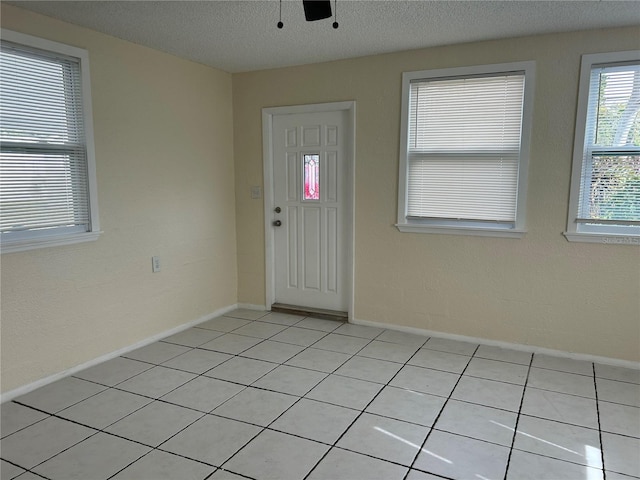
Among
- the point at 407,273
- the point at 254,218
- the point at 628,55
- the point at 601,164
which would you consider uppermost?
the point at 628,55

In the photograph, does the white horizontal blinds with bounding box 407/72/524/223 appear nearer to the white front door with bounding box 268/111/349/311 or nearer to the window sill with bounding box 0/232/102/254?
the white front door with bounding box 268/111/349/311

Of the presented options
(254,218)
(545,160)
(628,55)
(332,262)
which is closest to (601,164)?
(545,160)

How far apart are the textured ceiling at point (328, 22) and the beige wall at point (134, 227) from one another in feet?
0.91

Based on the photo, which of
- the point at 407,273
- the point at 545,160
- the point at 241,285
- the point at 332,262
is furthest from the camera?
the point at 241,285

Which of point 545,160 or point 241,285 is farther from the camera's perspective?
point 241,285

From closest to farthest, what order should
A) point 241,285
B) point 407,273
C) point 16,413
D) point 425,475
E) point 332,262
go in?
1. point 425,475
2. point 16,413
3. point 407,273
4. point 332,262
5. point 241,285

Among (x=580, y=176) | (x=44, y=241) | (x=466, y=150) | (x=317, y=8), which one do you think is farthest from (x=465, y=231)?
(x=44, y=241)

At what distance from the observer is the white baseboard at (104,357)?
2.78 meters

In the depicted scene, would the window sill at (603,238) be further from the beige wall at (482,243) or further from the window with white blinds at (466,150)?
the window with white blinds at (466,150)

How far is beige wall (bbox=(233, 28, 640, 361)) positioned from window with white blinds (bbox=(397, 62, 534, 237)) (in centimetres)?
9

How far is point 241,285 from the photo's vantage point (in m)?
4.68

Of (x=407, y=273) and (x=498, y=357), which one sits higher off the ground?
(x=407, y=273)

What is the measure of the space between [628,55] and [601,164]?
71 cm

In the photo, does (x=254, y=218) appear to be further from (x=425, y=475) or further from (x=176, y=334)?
(x=425, y=475)
